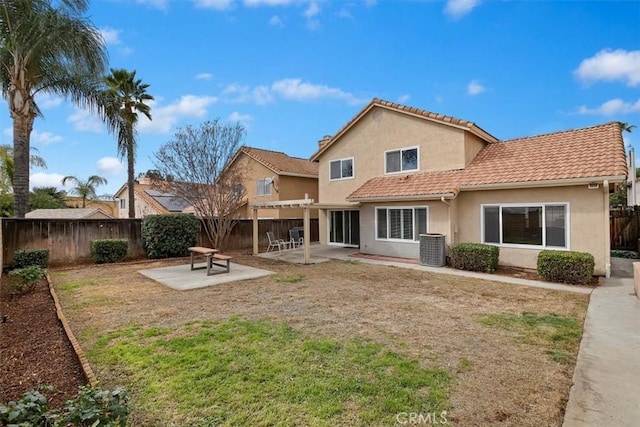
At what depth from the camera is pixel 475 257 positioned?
10.8 metres

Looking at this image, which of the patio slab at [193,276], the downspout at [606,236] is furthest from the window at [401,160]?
the patio slab at [193,276]

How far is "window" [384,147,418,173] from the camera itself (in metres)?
14.5

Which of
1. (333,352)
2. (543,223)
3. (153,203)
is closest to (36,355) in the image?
(333,352)

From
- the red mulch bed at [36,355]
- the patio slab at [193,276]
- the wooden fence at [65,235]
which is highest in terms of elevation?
the wooden fence at [65,235]

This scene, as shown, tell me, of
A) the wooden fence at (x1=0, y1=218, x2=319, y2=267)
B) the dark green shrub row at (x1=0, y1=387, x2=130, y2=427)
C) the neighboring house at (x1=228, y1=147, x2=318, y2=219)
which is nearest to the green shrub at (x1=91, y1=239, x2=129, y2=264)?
the wooden fence at (x1=0, y1=218, x2=319, y2=267)

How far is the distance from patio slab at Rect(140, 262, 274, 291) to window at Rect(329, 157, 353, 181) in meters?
7.58

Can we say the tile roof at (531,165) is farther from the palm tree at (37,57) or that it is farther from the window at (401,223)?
the palm tree at (37,57)

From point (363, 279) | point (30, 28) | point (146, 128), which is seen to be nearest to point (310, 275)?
point (363, 279)

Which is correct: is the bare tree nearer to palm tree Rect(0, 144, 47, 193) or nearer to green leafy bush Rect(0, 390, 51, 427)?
palm tree Rect(0, 144, 47, 193)

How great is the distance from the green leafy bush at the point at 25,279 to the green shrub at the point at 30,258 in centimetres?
273

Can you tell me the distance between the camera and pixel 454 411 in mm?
3213

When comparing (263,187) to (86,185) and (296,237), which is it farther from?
(86,185)

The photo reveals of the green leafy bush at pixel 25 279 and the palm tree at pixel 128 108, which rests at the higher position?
the palm tree at pixel 128 108

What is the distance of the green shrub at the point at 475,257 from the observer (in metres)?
10.6
